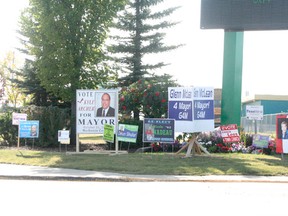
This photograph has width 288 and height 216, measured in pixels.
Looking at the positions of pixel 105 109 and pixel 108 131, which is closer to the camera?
pixel 108 131

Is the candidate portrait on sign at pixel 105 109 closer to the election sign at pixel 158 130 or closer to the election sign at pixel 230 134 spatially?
the election sign at pixel 158 130

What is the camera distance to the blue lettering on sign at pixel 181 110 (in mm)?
14727

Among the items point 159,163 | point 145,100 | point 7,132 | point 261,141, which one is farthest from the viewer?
point 7,132

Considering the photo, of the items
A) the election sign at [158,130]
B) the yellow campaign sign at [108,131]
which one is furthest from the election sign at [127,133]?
the election sign at [158,130]

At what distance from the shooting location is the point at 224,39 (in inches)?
767

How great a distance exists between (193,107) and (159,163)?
9.52 feet

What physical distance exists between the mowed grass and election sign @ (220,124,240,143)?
2.18 m

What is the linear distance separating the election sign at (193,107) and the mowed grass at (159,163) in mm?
1165

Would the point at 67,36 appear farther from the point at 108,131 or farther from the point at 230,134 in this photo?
the point at 230,134

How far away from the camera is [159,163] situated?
42.2ft

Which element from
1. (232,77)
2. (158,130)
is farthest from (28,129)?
(232,77)
